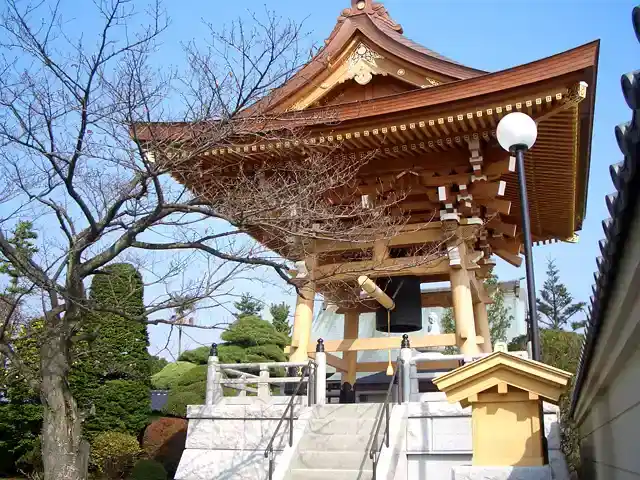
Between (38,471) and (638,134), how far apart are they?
13.5 m

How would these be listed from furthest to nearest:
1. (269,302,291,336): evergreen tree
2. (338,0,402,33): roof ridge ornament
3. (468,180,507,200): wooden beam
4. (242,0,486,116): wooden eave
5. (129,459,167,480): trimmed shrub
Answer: (269,302,291,336): evergreen tree < (129,459,167,480): trimmed shrub < (338,0,402,33): roof ridge ornament < (242,0,486,116): wooden eave < (468,180,507,200): wooden beam

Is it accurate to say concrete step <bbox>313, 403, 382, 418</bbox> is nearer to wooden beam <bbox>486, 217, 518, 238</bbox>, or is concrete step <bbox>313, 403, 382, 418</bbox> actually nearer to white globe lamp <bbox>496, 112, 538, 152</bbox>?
wooden beam <bbox>486, 217, 518, 238</bbox>

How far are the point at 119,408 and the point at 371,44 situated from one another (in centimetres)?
924

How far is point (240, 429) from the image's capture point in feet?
27.9

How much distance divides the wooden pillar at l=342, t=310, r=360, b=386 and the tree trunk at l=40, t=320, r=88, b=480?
602cm

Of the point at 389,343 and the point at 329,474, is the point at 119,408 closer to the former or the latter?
the point at 389,343

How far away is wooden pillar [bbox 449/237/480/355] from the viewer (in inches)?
340

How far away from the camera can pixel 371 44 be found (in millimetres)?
9961

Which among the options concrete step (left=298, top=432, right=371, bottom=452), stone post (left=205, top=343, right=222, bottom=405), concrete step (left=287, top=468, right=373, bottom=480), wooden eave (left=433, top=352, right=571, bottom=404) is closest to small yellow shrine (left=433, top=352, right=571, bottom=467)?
wooden eave (left=433, top=352, right=571, bottom=404)

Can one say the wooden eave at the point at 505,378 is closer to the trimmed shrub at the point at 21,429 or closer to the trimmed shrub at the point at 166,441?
the trimmed shrub at the point at 166,441

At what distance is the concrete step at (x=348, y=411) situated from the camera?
8273mm

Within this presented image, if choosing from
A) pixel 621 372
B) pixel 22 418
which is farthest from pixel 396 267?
pixel 22 418

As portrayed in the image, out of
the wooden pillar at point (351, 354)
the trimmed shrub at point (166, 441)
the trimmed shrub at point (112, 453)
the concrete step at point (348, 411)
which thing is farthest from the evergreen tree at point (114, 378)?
→ the concrete step at point (348, 411)

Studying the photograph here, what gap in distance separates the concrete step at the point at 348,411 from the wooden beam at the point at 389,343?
4.03ft
